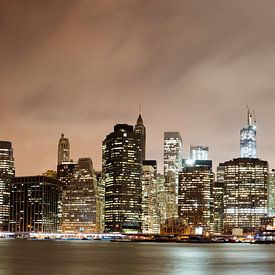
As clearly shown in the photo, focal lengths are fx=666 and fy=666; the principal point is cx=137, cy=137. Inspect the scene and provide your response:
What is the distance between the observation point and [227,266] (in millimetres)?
112000

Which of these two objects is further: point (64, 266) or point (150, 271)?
point (64, 266)

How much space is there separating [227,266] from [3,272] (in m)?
38.5

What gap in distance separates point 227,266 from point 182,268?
10448 mm

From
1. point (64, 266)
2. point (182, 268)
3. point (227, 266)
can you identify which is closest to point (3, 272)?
point (64, 266)


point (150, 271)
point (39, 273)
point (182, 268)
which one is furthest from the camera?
point (182, 268)

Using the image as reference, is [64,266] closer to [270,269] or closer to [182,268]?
[182,268]

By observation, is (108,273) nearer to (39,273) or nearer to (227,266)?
(39,273)

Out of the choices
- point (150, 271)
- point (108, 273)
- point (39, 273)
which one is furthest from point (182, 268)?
point (39, 273)

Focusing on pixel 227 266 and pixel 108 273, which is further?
pixel 227 266

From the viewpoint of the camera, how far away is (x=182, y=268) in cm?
10538

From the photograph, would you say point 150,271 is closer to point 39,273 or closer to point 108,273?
point 108,273

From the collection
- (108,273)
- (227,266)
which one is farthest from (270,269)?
(108,273)

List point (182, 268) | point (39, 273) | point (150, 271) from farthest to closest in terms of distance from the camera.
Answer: point (182, 268)
point (150, 271)
point (39, 273)

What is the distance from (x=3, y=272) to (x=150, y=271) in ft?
70.3
